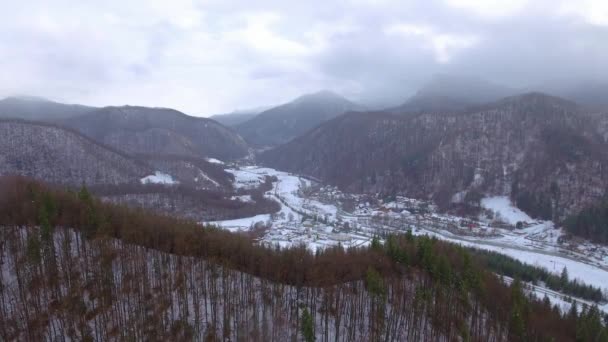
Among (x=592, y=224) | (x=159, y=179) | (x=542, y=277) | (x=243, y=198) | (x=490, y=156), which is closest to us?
(x=542, y=277)

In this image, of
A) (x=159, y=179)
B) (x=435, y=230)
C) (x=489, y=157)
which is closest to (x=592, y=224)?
(x=435, y=230)

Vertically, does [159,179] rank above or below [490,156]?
below

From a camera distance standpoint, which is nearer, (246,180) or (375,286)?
(375,286)

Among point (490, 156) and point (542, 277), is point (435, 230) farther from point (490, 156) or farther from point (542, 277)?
point (490, 156)

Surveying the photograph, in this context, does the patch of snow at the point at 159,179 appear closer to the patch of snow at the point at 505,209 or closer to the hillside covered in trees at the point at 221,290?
the hillside covered in trees at the point at 221,290

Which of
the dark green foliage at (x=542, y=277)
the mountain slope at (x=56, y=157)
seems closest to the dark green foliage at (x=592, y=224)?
the dark green foliage at (x=542, y=277)

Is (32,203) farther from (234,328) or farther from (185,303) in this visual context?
(234,328)

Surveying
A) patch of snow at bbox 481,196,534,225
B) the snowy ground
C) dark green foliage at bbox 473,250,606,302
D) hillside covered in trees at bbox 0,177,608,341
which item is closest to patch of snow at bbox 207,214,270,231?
the snowy ground
